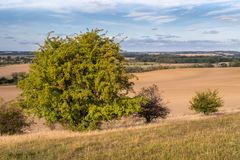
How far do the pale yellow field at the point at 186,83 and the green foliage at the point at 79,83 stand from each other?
34341mm

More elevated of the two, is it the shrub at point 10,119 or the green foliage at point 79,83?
the green foliage at point 79,83

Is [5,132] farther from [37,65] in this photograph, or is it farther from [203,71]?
[203,71]

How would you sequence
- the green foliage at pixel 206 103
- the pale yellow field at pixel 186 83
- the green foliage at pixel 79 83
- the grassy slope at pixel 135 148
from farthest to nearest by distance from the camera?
the pale yellow field at pixel 186 83, the green foliage at pixel 206 103, the green foliage at pixel 79 83, the grassy slope at pixel 135 148

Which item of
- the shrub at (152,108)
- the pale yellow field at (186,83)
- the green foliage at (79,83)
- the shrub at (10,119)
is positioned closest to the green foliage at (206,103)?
the shrub at (152,108)

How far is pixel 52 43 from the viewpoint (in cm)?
2688

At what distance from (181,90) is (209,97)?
4285cm

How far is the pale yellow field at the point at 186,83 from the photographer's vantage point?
2855 inches

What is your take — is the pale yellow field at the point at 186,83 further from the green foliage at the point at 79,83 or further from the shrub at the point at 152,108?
the green foliage at the point at 79,83

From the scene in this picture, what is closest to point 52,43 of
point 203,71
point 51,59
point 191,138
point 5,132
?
point 51,59

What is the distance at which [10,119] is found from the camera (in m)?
29.7

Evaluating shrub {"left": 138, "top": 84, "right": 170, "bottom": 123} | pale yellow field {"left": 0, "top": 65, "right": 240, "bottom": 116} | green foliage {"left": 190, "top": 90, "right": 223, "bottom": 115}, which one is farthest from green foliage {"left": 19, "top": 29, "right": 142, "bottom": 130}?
pale yellow field {"left": 0, "top": 65, "right": 240, "bottom": 116}

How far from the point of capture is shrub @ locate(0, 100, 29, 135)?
29531mm

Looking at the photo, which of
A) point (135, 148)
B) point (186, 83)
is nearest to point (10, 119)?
point (135, 148)

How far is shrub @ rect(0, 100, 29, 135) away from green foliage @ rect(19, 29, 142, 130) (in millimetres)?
2938
